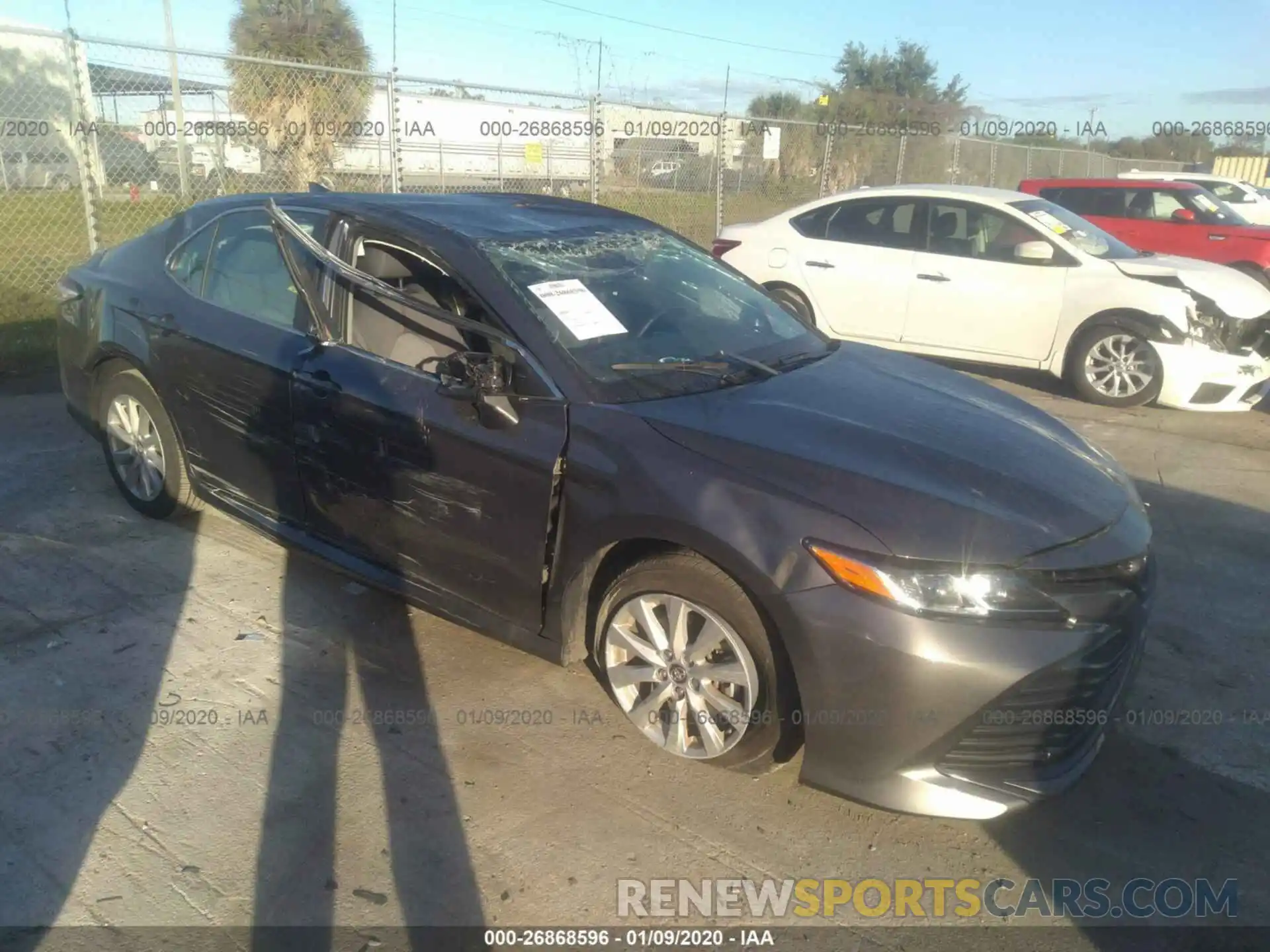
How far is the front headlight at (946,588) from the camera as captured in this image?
8.71 ft

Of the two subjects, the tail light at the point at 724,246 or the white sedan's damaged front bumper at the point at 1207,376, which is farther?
the tail light at the point at 724,246

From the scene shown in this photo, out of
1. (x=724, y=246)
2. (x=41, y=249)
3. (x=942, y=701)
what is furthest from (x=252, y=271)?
(x=41, y=249)

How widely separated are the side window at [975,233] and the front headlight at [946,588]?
6.15 m

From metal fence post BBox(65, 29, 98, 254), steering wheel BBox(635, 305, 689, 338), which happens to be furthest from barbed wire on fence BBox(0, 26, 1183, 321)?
steering wheel BBox(635, 305, 689, 338)

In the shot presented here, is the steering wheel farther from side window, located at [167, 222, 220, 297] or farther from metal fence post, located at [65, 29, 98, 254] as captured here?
metal fence post, located at [65, 29, 98, 254]

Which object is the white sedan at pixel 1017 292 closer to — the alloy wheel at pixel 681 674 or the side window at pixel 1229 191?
the alloy wheel at pixel 681 674

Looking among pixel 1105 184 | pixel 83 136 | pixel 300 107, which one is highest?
pixel 300 107

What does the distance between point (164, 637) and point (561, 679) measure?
5.09 feet

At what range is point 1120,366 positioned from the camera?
25.5 ft

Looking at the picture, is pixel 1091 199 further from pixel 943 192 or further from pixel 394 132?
pixel 394 132

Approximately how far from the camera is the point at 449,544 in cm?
348

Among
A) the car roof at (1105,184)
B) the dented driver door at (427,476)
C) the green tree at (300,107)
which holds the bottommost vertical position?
the dented driver door at (427,476)

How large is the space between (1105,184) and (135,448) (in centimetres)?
1344

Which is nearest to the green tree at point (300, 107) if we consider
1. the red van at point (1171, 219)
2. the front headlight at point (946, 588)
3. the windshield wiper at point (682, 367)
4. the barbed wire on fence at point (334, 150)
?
the barbed wire on fence at point (334, 150)
